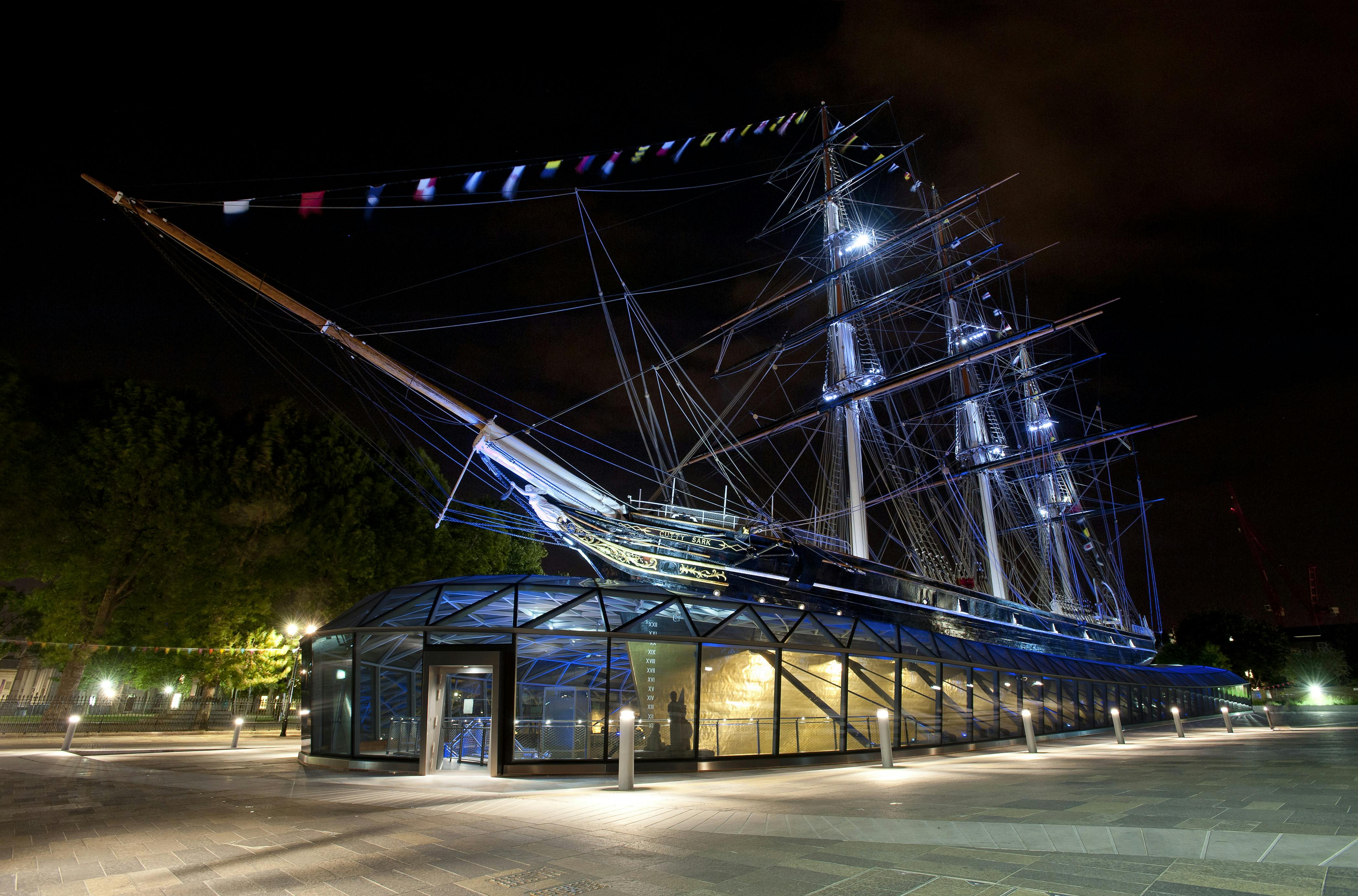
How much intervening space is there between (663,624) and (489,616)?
12.1 feet

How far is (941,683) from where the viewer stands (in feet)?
64.0

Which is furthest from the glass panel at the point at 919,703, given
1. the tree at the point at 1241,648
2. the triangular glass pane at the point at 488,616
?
the tree at the point at 1241,648

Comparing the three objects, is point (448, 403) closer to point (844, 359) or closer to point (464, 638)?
point (464, 638)

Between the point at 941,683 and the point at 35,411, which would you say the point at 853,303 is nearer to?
the point at 941,683

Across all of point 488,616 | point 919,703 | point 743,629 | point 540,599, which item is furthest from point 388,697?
point 919,703

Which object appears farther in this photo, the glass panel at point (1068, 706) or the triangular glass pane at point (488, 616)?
the glass panel at point (1068, 706)

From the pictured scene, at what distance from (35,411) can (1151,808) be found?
3343 centimetres

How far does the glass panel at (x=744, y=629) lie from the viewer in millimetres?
15414

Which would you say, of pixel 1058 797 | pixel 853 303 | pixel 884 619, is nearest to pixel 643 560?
pixel 884 619

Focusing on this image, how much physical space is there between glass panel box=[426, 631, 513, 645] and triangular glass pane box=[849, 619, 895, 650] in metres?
8.58

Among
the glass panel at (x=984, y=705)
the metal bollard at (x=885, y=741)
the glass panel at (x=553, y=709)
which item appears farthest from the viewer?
the glass panel at (x=984, y=705)

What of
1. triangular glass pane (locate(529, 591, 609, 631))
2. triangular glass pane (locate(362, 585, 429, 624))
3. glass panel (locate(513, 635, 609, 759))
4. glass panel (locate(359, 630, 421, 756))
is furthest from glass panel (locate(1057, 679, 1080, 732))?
triangular glass pane (locate(362, 585, 429, 624))

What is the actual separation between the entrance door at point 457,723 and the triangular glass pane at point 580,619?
129 centimetres

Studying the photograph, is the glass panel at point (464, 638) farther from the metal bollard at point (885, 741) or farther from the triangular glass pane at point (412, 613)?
the metal bollard at point (885, 741)
